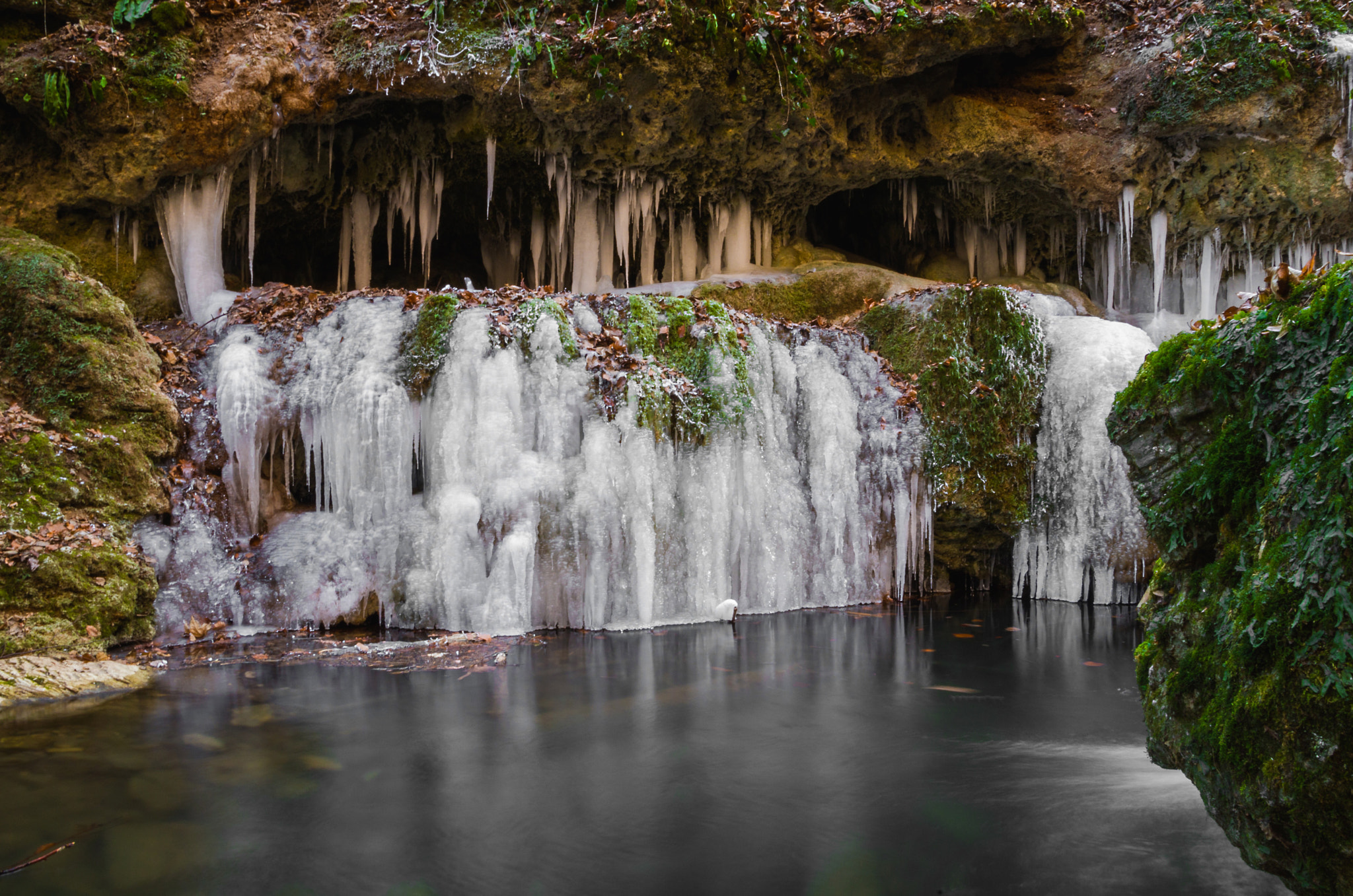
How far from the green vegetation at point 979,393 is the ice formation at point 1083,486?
0.18 metres

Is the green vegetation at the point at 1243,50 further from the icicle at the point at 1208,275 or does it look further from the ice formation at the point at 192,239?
the ice formation at the point at 192,239

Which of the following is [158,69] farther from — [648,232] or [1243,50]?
[1243,50]

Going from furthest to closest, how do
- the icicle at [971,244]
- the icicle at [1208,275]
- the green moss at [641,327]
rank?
the icicle at [971,244] < the icicle at [1208,275] < the green moss at [641,327]

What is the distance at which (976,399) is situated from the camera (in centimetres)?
880

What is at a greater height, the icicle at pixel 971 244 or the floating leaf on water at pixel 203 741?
the icicle at pixel 971 244

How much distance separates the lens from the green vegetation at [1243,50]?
10.7m

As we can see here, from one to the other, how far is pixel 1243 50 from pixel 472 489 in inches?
441

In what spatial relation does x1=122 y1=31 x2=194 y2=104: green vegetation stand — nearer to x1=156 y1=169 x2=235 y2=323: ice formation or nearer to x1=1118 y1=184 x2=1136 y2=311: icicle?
x1=156 y1=169 x2=235 y2=323: ice formation

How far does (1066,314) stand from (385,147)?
8.73 m

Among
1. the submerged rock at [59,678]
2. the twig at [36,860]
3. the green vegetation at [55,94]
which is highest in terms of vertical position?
the green vegetation at [55,94]

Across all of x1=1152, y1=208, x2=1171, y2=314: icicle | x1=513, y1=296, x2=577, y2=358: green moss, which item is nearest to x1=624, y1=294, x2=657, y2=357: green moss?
x1=513, y1=296, x2=577, y2=358: green moss

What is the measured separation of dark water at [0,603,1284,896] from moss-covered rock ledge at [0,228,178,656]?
3.21 feet

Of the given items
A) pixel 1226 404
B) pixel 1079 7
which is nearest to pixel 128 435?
pixel 1226 404

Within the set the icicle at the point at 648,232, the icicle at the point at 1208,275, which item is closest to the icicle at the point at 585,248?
the icicle at the point at 648,232
